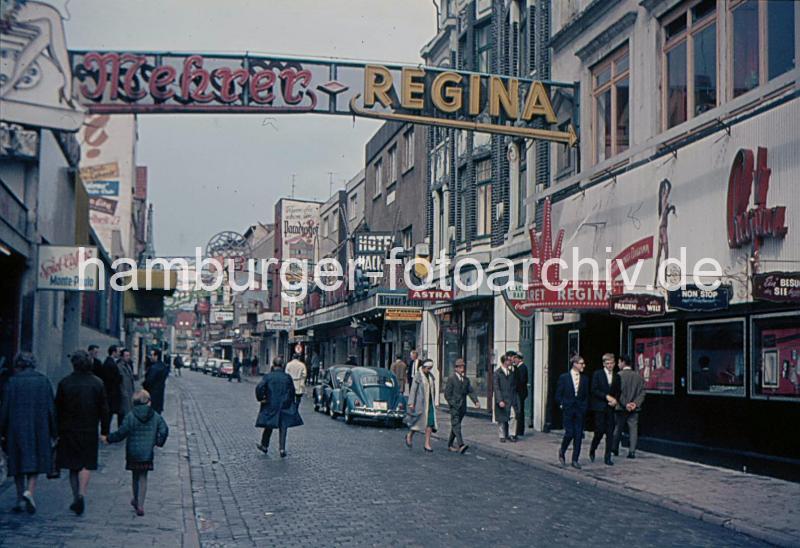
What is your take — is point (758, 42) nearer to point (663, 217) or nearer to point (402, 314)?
point (663, 217)

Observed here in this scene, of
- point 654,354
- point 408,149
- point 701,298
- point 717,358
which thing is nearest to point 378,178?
point 408,149

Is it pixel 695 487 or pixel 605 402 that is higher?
pixel 605 402

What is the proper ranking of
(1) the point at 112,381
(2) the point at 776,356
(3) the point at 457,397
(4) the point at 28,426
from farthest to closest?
(3) the point at 457,397 → (1) the point at 112,381 → (2) the point at 776,356 → (4) the point at 28,426

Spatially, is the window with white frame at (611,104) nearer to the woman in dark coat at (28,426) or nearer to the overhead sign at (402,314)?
the woman in dark coat at (28,426)

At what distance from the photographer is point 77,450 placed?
36.4ft

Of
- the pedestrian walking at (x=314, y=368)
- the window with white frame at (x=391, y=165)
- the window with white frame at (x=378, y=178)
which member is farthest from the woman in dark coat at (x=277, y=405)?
the pedestrian walking at (x=314, y=368)

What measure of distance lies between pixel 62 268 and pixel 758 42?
39.0ft

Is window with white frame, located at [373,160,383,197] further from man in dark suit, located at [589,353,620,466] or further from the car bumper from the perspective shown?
man in dark suit, located at [589,353,620,466]

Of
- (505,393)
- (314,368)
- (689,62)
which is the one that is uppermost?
(689,62)

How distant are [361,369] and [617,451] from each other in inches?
423

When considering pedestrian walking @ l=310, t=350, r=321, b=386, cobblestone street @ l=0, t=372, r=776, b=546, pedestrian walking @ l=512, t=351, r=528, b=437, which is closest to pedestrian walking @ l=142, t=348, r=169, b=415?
cobblestone street @ l=0, t=372, r=776, b=546

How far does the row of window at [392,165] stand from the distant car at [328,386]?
11343mm

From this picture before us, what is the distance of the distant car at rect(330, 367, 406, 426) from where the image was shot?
26.3 metres

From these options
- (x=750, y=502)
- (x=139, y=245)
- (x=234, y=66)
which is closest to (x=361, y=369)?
(x=234, y=66)
